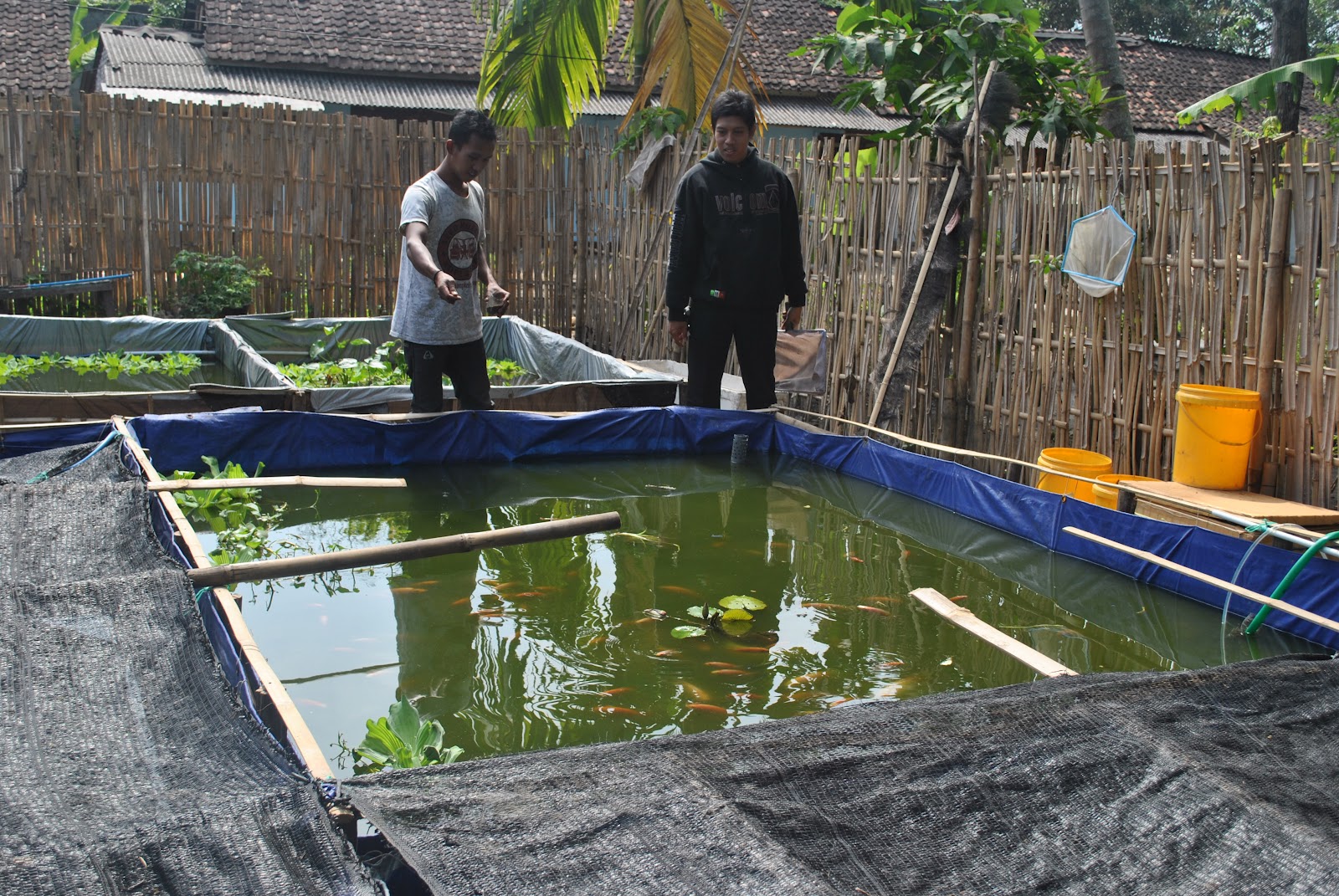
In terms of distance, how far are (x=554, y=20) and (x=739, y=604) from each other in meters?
6.99

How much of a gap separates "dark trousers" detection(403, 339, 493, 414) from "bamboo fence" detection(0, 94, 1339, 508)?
207 centimetres

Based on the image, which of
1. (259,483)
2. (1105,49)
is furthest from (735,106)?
(1105,49)

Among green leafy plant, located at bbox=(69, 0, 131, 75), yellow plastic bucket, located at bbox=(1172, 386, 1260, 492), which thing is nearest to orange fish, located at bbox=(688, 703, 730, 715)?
yellow plastic bucket, located at bbox=(1172, 386, 1260, 492)

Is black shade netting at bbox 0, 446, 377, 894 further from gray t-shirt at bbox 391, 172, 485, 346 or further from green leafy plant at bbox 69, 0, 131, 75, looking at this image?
green leafy plant at bbox 69, 0, 131, 75

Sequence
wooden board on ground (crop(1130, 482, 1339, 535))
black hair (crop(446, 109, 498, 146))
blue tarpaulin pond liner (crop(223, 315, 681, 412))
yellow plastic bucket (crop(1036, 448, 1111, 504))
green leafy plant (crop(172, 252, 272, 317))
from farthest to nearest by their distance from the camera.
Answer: green leafy plant (crop(172, 252, 272, 317)), blue tarpaulin pond liner (crop(223, 315, 681, 412)), black hair (crop(446, 109, 498, 146)), yellow plastic bucket (crop(1036, 448, 1111, 504)), wooden board on ground (crop(1130, 482, 1339, 535))

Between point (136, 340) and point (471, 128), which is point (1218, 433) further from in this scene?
point (136, 340)

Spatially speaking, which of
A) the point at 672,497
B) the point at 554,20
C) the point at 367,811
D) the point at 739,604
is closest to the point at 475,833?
the point at 367,811

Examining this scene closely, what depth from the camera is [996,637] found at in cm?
308

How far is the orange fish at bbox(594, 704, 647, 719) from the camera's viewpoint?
2.99 meters

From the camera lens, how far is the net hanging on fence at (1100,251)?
4867 millimetres

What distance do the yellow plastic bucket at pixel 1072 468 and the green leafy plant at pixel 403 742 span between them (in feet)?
9.83

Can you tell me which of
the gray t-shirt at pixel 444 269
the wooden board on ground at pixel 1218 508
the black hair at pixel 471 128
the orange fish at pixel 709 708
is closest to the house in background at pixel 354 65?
the gray t-shirt at pixel 444 269

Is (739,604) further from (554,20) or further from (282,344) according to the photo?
(554,20)

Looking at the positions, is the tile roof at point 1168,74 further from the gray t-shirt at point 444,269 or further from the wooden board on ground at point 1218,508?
the gray t-shirt at point 444,269
